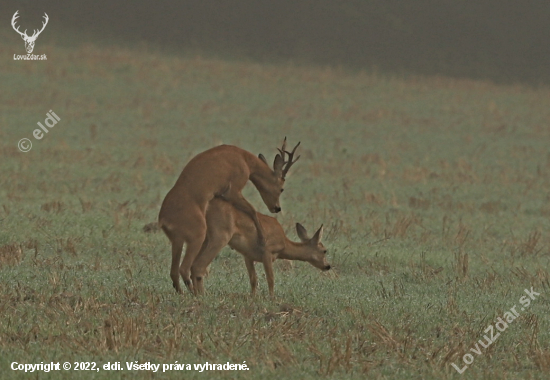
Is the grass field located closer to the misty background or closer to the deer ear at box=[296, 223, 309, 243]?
the deer ear at box=[296, 223, 309, 243]

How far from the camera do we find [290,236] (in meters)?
15.3

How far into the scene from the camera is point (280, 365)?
7.84 metres

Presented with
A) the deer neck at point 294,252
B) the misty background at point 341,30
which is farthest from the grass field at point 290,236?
the misty background at point 341,30

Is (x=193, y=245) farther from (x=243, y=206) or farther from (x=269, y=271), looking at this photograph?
(x=269, y=271)

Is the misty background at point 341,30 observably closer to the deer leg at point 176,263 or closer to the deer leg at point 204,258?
the deer leg at point 204,258

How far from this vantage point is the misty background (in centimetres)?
5638

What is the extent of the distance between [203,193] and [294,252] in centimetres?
192

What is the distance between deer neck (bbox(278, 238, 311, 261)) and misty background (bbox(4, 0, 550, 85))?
138 ft

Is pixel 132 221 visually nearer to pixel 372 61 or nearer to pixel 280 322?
pixel 280 322

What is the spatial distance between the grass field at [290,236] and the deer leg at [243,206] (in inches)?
26.0

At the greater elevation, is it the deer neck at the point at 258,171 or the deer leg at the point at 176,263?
the deer neck at the point at 258,171

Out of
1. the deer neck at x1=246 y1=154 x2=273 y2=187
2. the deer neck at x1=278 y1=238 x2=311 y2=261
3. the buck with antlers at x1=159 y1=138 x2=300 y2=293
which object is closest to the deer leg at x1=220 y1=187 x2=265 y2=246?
the buck with antlers at x1=159 y1=138 x2=300 y2=293

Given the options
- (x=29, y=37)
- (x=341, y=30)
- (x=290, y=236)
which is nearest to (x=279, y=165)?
(x=290, y=236)

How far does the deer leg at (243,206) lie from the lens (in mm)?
10641
